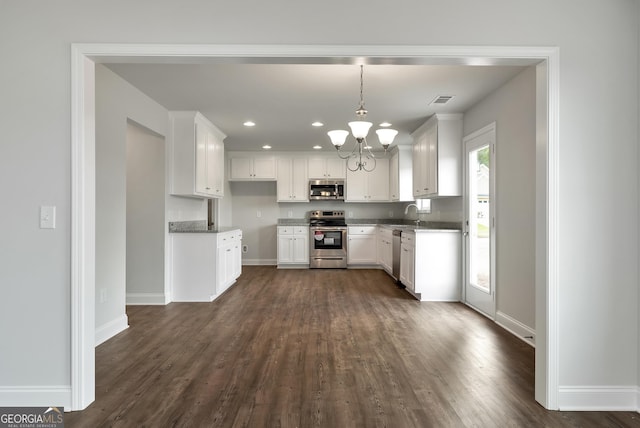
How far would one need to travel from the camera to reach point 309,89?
379 centimetres

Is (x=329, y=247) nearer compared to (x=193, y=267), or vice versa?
(x=193, y=267)

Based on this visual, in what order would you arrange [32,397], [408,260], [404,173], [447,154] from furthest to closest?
[404,173] < [408,260] < [447,154] < [32,397]

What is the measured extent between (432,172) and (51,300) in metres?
4.34

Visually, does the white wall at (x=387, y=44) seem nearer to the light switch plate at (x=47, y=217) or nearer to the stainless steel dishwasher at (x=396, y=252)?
the light switch plate at (x=47, y=217)

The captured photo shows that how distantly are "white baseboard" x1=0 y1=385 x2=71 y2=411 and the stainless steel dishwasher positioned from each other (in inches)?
177

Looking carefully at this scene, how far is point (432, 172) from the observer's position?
4.91 metres

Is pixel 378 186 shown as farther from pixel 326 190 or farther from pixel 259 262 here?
pixel 259 262

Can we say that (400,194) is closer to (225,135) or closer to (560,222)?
(225,135)

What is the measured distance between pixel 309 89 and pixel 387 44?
5.76ft

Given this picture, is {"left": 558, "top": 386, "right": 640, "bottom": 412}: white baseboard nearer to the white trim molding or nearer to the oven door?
the oven door

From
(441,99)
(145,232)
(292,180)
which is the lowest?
(145,232)

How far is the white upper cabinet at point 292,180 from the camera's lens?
7.65 m

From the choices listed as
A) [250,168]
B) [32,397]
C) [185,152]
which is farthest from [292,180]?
[32,397]

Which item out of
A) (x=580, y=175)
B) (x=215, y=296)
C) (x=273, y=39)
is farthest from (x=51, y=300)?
(x=580, y=175)
